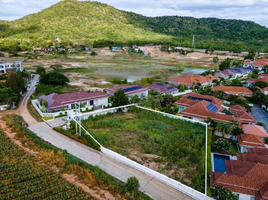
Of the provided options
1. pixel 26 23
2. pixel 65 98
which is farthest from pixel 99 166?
pixel 26 23

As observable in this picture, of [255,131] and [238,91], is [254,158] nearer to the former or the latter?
[255,131]

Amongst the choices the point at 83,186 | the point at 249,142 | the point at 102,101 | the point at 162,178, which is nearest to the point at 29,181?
the point at 83,186

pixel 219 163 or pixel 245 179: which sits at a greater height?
pixel 245 179

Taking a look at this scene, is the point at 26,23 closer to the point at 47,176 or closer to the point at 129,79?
the point at 129,79

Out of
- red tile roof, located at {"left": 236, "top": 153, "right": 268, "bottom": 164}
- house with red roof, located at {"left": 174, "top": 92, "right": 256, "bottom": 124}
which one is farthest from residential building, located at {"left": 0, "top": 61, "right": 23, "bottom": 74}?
red tile roof, located at {"left": 236, "top": 153, "right": 268, "bottom": 164}

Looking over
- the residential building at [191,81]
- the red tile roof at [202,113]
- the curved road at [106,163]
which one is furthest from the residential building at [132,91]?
the curved road at [106,163]

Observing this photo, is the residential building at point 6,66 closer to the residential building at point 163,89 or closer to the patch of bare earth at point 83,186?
the residential building at point 163,89
